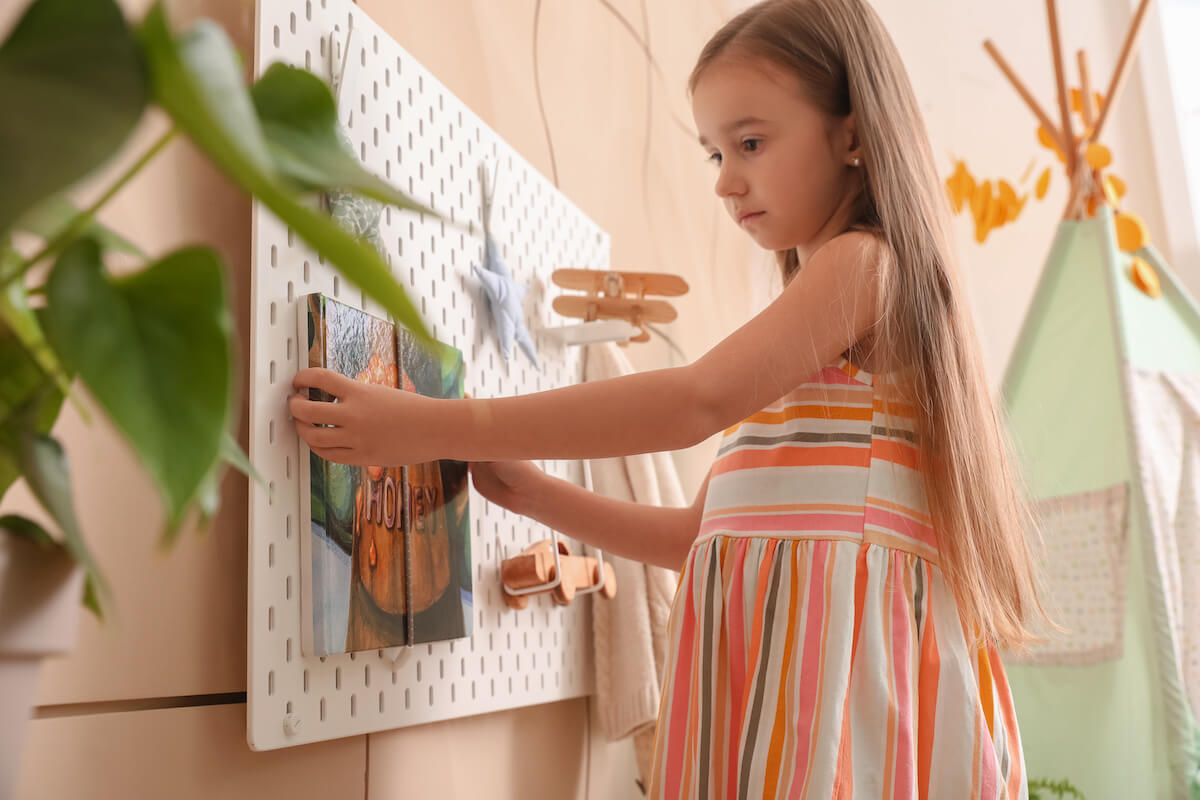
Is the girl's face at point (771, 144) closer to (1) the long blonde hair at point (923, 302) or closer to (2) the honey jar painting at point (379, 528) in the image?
(1) the long blonde hair at point (923, 302)

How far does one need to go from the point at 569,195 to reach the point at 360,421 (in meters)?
0.74

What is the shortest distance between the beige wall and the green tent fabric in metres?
0.53

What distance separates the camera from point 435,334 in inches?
23.1

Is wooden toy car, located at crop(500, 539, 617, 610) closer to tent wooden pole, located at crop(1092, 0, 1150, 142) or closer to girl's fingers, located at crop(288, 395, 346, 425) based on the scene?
girl's fingers, located at crop(288, 395, 346, 425)

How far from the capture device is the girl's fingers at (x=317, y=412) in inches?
24.8

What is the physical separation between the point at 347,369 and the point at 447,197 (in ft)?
0.88

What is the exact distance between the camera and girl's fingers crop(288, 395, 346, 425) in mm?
630

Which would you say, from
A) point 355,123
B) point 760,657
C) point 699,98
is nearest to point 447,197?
point 355,123

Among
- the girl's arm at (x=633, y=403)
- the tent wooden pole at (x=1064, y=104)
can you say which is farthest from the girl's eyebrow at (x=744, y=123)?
the tent wooden pole at (x=1064, y=104)

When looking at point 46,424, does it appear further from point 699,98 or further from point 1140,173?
point 1140,173

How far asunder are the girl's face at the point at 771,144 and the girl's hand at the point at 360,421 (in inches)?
16.1

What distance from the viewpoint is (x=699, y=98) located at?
92cm

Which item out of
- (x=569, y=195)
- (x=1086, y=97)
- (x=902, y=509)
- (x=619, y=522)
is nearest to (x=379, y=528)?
(x=619, y=522)

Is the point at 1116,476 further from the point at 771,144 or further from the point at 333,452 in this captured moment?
the point at 333,452
